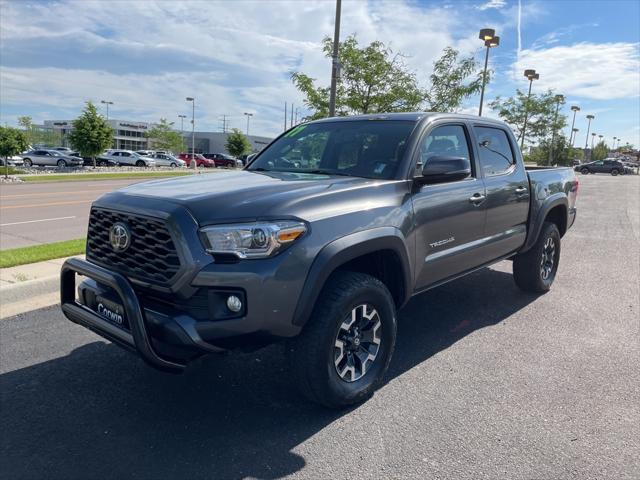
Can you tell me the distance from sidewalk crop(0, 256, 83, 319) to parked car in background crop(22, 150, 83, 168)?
41.1 meters

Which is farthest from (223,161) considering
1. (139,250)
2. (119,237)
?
(139,250)

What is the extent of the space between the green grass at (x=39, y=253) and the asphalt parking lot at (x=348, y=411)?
1712 mm

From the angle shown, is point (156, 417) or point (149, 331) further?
point (156, 417)

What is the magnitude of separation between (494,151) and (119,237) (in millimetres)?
3544

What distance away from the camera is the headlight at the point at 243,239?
8.91 ft

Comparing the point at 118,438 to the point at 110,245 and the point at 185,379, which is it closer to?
the point at 185,379

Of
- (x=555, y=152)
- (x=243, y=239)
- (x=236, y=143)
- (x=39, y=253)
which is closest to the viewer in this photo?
(x=243, y=239)

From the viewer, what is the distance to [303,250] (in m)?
2.80

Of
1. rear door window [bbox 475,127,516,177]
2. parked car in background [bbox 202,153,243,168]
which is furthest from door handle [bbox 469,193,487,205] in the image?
parked car in background [bbox 202,153,243,168]

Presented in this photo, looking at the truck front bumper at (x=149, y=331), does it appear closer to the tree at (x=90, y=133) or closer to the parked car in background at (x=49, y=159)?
the tree at (x=90, y=133)

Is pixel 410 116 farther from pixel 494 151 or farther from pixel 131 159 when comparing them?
pixel 131 159

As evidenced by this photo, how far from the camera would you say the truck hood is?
110 inches

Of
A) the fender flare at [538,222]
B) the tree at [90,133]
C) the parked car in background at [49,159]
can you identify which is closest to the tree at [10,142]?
the tree at [90,133]

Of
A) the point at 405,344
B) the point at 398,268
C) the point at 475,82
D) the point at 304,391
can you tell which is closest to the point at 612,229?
the point at 475,82
